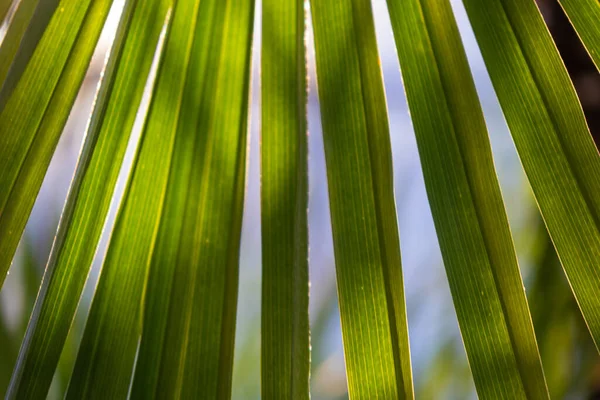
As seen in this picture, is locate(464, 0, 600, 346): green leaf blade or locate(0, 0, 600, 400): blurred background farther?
locate(0, 0, 600, 400): blurred background

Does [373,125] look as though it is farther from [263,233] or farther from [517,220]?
[517,220]

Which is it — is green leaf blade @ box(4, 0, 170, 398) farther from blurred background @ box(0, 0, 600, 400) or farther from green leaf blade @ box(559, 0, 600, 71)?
green leaf blade @ box(559, 0, 600, 71)

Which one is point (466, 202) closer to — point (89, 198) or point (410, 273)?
point (89, 198)

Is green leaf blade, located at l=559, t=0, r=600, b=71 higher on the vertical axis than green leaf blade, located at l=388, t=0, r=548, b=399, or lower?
higher

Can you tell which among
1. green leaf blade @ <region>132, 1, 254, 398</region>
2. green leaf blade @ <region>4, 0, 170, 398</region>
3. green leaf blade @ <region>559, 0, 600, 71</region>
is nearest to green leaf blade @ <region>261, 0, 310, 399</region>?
green leaf blade @ <region>132, 1, 254, 398</region>

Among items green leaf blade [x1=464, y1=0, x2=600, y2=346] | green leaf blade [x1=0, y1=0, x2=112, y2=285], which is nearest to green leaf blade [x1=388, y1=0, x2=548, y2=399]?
green leaf blade [x1=464, y1=0, x2=600, y2=346]

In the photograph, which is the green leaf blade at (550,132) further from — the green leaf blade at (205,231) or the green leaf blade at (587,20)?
the green leaf blade at (205,231)

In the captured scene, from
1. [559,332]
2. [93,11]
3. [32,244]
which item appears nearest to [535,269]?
[559,332]
